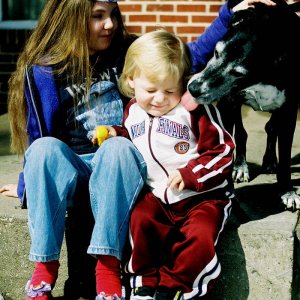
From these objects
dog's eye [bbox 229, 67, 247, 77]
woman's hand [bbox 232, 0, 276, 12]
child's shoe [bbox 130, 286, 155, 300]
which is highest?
woman's hand [bbox 232, 0, 276, 12]

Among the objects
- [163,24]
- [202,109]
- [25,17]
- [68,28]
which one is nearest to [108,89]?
[68,28]

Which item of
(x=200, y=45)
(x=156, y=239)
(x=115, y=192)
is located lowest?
(x=156, y=239)

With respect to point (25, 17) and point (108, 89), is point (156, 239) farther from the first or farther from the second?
point (25, 17)

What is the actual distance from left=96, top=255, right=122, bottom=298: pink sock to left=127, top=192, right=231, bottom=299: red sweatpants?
0.06 metres

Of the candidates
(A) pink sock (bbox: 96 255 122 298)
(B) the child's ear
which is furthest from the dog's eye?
(A) pink sock (bbox: 96 255 122 298)

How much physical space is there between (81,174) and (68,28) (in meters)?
0.74

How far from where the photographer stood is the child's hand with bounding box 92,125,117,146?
314 cm

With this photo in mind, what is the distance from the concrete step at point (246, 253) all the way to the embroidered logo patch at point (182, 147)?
41cm

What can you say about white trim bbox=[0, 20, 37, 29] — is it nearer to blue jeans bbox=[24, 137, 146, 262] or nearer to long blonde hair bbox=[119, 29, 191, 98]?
long blonde hair bbox=[119, 29, 191, 98]

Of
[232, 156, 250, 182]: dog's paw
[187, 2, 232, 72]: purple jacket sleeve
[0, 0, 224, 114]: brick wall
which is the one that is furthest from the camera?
[0, 0, 224, 114]: brick wall

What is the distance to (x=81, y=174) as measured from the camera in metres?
3.14

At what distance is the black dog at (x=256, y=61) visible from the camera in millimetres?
3088

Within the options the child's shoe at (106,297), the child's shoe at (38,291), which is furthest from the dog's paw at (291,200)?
the child's shoe at (38,291)

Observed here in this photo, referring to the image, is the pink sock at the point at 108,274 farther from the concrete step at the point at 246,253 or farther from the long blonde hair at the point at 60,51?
the long blonde hair at the point at 60,51
